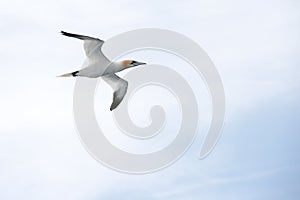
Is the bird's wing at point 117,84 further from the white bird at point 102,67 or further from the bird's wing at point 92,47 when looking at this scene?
the bird's wing at point 92,47

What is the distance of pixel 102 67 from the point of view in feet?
179

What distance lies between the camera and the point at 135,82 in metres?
58.2

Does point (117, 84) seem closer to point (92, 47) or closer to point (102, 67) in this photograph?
point (102, 67)

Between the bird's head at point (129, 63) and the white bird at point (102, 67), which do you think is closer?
the white bird at point (102, 67)

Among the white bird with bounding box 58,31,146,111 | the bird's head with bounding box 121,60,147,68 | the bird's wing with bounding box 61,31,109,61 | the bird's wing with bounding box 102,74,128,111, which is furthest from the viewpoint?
the bird's wing with bounding box 102,74,128,111

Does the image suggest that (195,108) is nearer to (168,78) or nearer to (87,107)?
(168,78)

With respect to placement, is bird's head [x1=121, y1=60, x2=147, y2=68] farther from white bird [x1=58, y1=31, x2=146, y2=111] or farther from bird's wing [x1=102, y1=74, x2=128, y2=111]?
bird's wing [x1=102, y1=74, x2=128, y2=111]

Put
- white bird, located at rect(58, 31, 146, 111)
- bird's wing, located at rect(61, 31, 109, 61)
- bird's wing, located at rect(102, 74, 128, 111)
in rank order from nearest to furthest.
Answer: bird's wing, located at rect(61, 31, 109, 61) < white bird, located at rect(58, 31, 146, 111) < bird's wing, located at rect(102, 74, 128, 111)

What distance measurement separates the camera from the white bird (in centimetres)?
5242

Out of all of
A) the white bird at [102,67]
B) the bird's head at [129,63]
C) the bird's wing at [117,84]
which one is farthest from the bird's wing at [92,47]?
the bird's wing at [117,84]

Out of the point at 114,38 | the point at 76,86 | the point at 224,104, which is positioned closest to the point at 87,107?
the point at 76,86

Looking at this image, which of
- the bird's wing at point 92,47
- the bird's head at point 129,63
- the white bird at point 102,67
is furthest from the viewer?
the bird's head at point 129,63

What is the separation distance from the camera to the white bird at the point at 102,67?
5242 cm

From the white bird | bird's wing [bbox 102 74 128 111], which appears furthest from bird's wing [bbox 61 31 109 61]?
bird's wing [bbox 102 74 128 111]
